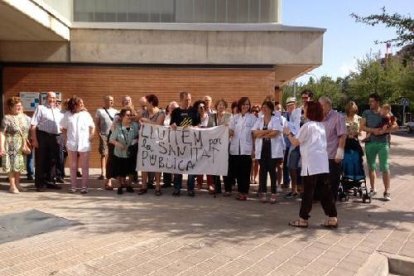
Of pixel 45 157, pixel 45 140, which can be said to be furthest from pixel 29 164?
pixel 45 140

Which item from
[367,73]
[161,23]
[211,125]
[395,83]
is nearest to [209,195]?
[211,125]

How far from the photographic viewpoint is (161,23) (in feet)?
41.0

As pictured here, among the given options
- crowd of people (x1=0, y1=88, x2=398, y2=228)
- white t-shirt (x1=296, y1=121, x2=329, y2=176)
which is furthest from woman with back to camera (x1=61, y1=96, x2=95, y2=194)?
white t-shirt (x1=296, y1=121, x2=329, y2=176)

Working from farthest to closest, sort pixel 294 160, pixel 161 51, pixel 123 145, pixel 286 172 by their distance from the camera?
1. pixel 161 51
2. pixel 286 172
3. pixel 123 145
4. pixel 294 160

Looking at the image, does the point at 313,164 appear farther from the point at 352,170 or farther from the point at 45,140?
the point at 45,140

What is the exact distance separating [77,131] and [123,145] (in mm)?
919

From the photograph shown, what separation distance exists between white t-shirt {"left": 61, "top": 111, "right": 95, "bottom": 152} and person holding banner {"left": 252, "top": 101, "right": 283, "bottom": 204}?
10.6ft

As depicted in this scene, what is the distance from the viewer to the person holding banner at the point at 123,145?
9.07 m

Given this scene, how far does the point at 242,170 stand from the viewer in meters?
8.79

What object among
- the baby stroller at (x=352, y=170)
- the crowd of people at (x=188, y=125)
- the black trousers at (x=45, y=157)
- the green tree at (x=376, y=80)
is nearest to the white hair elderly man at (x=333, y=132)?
the crowd of people at (x=188, y=125)

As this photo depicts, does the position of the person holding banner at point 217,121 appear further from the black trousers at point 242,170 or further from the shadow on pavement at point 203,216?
the black trousers at point 242,170

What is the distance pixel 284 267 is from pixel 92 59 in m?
8.96

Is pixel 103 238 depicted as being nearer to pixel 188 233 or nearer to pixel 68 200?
pixel 188 233

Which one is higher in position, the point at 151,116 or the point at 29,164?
the point at 151,116
